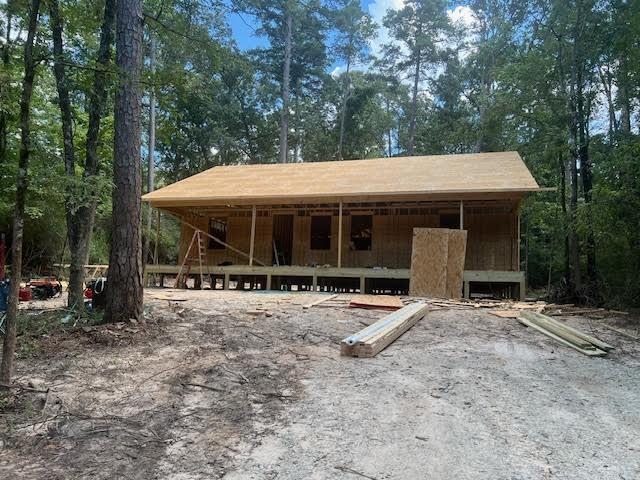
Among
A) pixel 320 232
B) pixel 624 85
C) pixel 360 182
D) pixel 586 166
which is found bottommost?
pixel 320 232

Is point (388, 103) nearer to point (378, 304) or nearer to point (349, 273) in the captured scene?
point (349, 273)

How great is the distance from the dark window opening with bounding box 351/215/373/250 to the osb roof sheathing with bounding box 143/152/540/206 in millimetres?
1481

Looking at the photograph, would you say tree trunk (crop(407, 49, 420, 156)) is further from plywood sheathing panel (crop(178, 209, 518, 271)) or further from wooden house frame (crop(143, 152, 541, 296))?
plywood sheathing panel (crop(178, 209, 518, 271))

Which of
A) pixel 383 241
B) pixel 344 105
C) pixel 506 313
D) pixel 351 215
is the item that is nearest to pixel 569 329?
pixel 506 313

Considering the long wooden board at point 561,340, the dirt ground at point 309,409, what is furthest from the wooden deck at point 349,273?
the dirt ground at point 309,409

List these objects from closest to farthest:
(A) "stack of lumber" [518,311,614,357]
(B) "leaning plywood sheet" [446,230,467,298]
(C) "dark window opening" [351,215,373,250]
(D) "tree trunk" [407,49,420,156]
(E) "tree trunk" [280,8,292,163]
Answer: (A) "stack of lumber" [518,311,614,357], (B) "leaning plywood sheet" [446,230,467,298], (C) "dark window opening" [351,215,373,250], (E) "tree trunk" [280,8,292,163], (D) "tree trunk" [407,49,420,156]

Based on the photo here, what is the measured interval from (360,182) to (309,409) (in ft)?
37.5

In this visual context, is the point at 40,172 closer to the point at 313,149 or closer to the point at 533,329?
the point at 533,329

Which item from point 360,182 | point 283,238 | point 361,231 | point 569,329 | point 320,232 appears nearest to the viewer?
point 569,329

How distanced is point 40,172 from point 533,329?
24.4 ft

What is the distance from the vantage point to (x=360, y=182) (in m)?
14.8

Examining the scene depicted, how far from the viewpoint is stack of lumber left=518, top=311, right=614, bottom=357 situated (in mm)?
6250

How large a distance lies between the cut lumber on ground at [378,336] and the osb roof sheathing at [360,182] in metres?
5.68

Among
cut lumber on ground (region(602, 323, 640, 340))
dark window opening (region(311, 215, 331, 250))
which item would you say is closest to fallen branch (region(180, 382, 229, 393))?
cut lumber on ground (region(602, 323, 640, 340))
